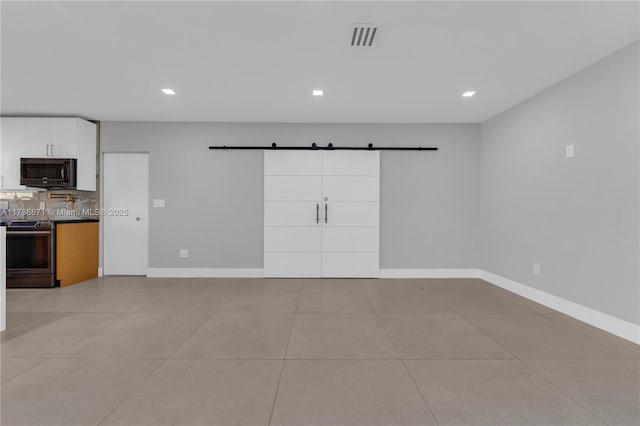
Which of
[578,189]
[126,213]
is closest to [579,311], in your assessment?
[578,189]

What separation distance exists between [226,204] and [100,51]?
2.75 m

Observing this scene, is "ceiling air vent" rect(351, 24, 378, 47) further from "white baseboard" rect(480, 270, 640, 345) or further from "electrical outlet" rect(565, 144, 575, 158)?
"white baseboard" rect(480, 270, 640, 345)

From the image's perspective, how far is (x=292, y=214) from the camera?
5.18m

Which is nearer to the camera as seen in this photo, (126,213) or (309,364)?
(309,364)

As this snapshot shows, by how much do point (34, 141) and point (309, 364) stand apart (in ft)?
18.6

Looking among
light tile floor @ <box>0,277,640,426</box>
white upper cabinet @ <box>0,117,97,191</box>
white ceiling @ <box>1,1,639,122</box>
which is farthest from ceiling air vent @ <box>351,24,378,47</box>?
white upper cabinet @ <box>0,117,97,191</box>

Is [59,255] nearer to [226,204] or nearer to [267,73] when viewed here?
[226,204]

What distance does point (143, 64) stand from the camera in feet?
10.3

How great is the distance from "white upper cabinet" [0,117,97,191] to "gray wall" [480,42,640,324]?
6843 millimetres

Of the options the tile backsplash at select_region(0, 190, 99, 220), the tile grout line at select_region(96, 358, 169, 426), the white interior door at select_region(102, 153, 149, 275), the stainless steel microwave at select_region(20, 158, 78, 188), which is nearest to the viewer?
the tile grout line at select_region(96, 358, 169, 426)

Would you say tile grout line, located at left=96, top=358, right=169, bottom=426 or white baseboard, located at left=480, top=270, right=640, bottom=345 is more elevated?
white baseboard, located at left=480, top=270, right=640, bottom=345

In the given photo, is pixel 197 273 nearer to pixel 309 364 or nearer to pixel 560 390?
pixel 309 364

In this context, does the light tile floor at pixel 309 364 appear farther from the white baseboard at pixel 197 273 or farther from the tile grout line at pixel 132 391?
the white baseboard at pixel 197 273

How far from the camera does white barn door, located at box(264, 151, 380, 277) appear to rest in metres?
5.17
